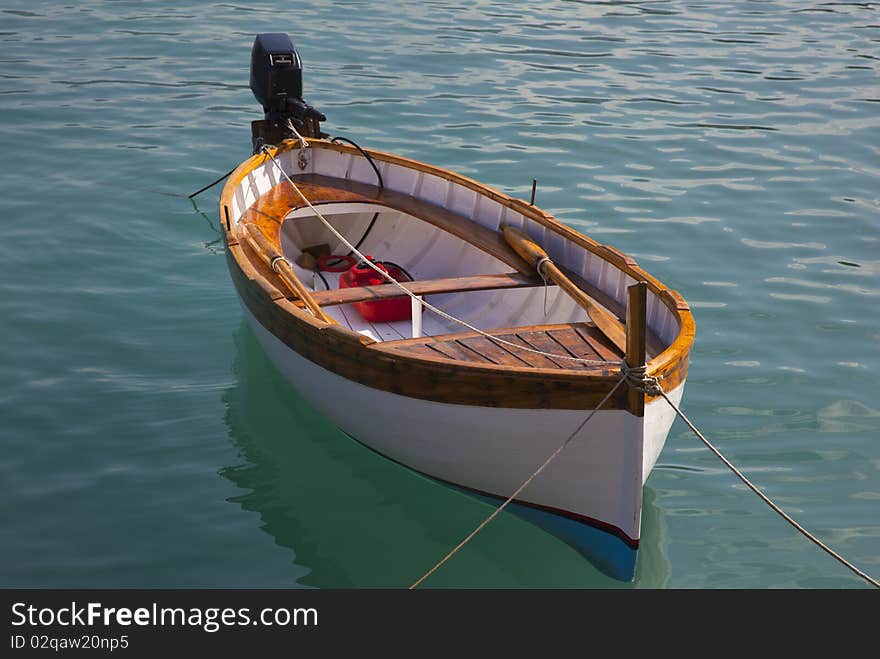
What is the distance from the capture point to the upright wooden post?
15.8 feet

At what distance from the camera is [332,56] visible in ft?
51.7

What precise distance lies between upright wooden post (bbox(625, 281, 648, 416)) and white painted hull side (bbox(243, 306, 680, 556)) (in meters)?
0.10

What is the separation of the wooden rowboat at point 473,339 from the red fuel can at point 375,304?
3 cm

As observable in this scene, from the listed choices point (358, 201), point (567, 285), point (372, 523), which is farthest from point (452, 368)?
point (358, 201)

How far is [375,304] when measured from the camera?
7527 millimetres

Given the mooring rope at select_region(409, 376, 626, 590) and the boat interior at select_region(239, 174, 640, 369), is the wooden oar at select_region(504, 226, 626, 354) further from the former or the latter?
the mooring rope at select_region(409, 376, 626, 590)

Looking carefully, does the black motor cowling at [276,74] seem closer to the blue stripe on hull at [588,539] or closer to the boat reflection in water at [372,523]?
the boat reflection in water at [372,523]

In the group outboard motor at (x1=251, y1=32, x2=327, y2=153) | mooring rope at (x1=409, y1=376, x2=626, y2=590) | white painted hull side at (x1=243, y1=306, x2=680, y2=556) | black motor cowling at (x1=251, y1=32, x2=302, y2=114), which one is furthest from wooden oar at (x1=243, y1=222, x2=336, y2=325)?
black motor cowling at (x1=251, y1=32, x2=302, y2=114)

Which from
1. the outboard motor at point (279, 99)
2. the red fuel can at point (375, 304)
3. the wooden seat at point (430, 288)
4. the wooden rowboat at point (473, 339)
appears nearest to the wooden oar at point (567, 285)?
the wooden rowboat at point (473, 339)

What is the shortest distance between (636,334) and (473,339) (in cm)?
123

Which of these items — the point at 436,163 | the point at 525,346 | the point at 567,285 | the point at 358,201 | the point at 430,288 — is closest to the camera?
the point at 525,346

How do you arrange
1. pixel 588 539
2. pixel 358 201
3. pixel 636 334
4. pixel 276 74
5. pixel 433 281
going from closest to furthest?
pixel 636 334
pixel 588 539
pixel 433 281
pixel 358 201
pixel 276 74

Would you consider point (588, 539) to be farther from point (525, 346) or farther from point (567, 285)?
point (567, 285)

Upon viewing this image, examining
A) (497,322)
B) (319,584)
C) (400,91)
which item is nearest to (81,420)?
(319,584)
